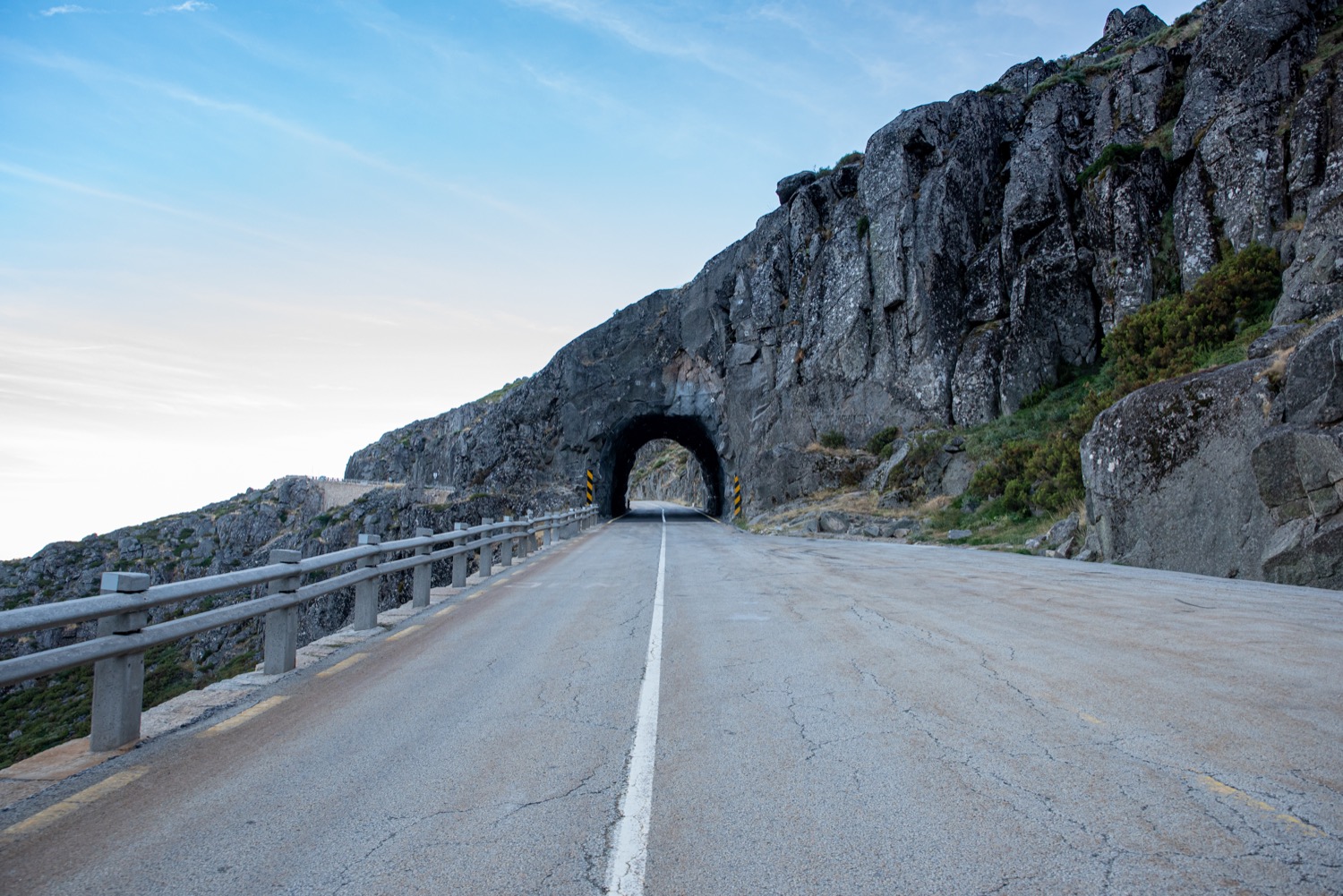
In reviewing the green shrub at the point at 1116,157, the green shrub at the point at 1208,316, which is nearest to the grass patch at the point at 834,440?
the green shrub at the point at 1116,157

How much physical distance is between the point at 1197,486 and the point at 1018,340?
796 inches

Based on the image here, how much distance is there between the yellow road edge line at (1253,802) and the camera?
334 centimetres

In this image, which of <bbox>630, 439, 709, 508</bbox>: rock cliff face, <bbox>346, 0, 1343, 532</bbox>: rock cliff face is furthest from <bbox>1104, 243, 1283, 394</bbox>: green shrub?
<bbox>630, 439, 709, 508</bbox>: rock cliff face

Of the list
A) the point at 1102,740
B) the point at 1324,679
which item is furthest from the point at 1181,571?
the point at 1102,740

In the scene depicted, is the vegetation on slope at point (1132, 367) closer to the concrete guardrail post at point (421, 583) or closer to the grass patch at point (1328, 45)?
the grass patch at point (1328, 45)

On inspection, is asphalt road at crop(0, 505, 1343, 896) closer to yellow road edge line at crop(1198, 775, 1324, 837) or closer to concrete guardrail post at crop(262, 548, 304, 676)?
yellow road edge line at crop(1198, 775, 1324, 837)

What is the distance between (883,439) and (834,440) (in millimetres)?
3134

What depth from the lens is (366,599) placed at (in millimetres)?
9328

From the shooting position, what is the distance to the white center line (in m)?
3.09

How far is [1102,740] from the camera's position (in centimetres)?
459

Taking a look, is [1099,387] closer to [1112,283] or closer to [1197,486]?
[1112,283]

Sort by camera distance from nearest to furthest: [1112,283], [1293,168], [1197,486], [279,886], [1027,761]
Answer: [279,886] < [1027,761] < [1197,486] < [1293,168] < [1112,283]

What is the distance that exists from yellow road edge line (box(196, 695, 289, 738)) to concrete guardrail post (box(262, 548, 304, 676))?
0.83m

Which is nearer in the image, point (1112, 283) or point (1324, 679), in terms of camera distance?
point (1324, 679)
